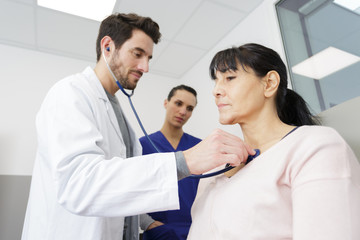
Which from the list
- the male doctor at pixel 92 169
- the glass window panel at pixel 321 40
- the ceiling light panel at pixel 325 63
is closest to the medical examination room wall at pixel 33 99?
the glass window panel at pixel 321 40

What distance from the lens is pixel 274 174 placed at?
2.11ft

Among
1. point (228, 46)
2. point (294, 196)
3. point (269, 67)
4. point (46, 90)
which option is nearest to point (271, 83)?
point (269, 67)

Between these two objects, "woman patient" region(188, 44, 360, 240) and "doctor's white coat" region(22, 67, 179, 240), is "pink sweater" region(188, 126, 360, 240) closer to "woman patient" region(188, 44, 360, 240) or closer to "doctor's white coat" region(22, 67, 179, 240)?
"woman patient" region(188, 44, 360, 240)

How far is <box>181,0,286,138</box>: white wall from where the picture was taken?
2.11 m

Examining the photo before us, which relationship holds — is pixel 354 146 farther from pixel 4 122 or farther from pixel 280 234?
pixel 4 122

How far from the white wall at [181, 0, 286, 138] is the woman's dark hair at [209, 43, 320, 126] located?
1.13 meters

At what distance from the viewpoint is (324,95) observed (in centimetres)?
172

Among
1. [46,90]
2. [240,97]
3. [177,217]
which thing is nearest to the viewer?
[240,97]

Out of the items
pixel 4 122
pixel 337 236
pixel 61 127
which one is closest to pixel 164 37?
pixel 4 122

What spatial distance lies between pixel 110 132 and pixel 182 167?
1.49 ft

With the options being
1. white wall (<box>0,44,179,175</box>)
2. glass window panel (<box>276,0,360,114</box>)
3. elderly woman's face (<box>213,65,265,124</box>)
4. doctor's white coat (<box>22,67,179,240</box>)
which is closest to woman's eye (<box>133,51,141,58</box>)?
doctor's white coat (<box>22,67,179,240</box>)

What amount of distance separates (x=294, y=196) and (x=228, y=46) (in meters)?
2.18

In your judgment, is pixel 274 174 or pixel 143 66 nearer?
pixel 274 174

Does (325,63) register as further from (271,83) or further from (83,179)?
(83,179)
